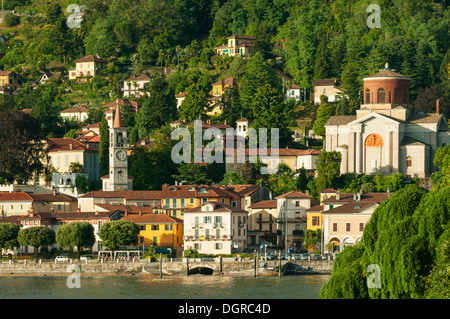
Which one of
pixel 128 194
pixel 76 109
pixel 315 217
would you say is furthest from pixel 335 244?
pixel 76 109

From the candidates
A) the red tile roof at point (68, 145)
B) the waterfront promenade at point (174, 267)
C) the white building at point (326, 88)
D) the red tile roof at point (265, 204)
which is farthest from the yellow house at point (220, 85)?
the waterfront promenade at point (174, 267)

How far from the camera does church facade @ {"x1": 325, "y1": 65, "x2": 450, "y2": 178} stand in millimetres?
84250

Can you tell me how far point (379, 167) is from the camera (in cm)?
8456

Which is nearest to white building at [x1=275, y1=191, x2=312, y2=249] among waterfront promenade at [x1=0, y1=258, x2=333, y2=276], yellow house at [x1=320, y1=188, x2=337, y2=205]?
yellow house at [x1=320, y1=188, x2=337, y2=205]

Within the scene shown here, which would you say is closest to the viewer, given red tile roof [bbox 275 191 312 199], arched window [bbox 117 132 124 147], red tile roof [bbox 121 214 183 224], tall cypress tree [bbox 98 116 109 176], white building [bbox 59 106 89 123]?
red tile roof [bbox 121 214 183 224]

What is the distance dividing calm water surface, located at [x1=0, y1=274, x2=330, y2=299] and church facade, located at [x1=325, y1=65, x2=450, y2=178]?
24.0 meters

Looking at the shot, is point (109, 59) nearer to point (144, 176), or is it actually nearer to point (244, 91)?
point (244, 91)

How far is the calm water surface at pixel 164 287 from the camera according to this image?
51.0 meters

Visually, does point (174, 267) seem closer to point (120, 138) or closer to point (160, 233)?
point (160, 233)

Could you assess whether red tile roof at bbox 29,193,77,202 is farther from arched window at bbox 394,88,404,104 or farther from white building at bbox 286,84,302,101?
white building at bbox 286,84,302,101

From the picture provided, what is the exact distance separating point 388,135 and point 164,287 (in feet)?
112

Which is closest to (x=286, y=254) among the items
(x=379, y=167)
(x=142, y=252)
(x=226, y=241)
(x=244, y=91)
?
(x=226, y=241)

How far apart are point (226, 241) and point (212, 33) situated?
64940mm

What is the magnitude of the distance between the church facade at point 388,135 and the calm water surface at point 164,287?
2400cm
